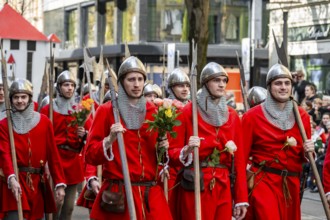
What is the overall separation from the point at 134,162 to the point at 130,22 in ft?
113

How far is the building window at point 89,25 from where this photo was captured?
47684 mm

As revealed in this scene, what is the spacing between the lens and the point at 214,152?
382 inches

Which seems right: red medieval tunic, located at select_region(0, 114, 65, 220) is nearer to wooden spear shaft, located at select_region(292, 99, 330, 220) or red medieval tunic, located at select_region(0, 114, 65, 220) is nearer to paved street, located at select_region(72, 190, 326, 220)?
wooden spear shaft, located at select_region(292, 99, 330, 220)

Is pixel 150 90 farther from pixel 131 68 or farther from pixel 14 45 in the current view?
pixel 14 45

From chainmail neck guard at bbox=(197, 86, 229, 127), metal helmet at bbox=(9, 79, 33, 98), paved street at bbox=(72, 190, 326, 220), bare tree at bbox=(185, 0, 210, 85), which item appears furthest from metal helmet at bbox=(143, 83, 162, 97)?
bare tree at bbox=(185, 0, 210, 85)

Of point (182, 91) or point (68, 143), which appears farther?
point (68, 143)

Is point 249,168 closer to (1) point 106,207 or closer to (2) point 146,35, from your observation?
(1) point 106,207

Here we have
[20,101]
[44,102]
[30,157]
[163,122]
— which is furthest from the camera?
[44,102]

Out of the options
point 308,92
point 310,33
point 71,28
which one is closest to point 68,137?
point 308,92

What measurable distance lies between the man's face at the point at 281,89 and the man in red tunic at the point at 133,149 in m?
1.54

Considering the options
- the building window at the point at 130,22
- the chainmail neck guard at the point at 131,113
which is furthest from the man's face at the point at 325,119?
the building window at the point at 130,22

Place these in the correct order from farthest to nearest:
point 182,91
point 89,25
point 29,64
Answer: point 89,25 < point 29,64 < point 182,91

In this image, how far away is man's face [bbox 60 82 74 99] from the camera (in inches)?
556

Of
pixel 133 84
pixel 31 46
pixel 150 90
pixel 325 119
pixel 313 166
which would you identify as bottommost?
pixel 325 119
